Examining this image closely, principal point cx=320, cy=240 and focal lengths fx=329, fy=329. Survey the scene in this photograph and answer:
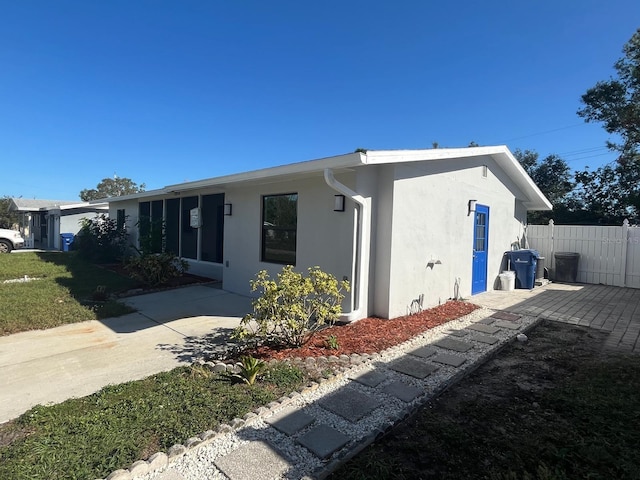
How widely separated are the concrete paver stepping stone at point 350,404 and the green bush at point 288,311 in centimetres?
128

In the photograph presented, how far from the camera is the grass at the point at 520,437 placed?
2.22 m

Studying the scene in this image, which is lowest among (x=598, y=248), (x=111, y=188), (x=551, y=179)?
(x=598, y=248)

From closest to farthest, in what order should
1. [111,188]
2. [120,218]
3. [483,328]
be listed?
1. [483,328]
2. [120,218]
3. [111,188]

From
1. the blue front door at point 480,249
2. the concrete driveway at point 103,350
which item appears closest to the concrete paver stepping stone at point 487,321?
the blue front door at point 480,249

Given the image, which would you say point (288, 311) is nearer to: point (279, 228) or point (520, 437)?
point (520, 437)

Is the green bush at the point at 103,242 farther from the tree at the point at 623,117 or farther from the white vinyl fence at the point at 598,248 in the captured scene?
the tree at the point at 623,117

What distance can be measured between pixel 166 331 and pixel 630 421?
18.9ft

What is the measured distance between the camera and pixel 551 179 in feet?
77.2

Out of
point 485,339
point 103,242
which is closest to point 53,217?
point 103,242

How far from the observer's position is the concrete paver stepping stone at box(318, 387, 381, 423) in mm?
2932

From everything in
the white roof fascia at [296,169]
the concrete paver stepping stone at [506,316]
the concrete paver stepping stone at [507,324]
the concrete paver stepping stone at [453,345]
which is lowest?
the concrete paver stepping stone at [453,345]

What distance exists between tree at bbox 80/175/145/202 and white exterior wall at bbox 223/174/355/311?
58.0 meters

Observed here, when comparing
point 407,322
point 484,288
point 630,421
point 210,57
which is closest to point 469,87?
point 484,288

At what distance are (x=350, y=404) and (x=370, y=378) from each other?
634 mm
